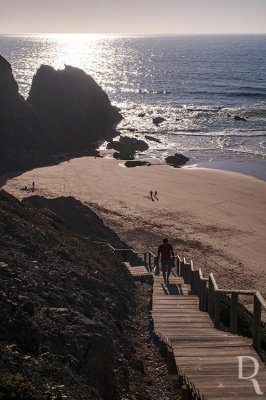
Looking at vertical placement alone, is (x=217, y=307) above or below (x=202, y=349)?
below

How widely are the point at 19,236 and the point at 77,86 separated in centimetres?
4677

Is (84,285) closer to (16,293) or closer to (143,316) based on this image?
(143,316)

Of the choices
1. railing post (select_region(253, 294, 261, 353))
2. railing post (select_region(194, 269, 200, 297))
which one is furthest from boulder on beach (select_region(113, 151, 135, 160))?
railing post (select_region(253, 294, 261, 353))

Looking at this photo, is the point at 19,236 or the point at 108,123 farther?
the point at 108,123

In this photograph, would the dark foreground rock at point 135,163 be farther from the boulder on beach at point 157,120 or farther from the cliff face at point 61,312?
the cliff face at point 61,312

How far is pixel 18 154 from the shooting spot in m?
41.0

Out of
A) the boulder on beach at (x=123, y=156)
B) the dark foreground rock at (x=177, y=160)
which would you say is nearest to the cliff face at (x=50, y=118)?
the boulder on beach at (x=123, y=156)

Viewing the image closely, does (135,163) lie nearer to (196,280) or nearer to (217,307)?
(196,280)

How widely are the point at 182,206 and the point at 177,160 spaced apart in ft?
43.8

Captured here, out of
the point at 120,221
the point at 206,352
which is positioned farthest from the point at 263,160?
the point at 206,352

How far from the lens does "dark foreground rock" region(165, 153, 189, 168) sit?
136 ft

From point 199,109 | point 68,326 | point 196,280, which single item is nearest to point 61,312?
point 68,326

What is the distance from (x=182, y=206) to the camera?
1153 inches

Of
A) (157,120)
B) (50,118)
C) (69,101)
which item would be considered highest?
(69,101)
